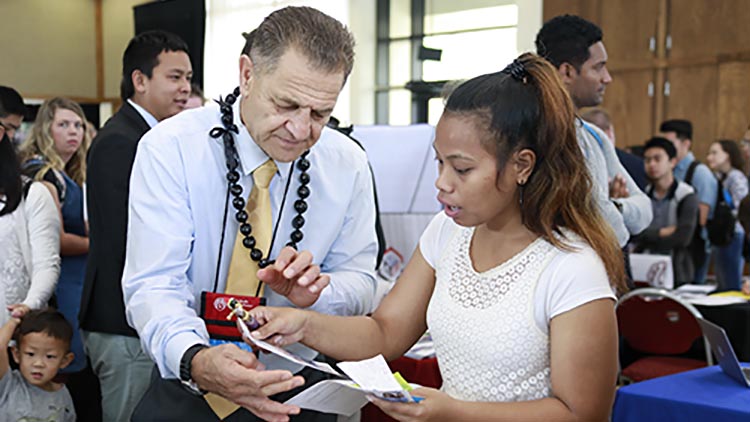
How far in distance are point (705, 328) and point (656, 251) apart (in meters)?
3.95

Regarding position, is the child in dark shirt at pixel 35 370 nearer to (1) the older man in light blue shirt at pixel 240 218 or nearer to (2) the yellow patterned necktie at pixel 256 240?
(1) the older man in light blue shirt at pixel 240 218

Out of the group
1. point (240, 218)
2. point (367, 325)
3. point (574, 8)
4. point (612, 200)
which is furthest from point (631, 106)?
point (240, 218)

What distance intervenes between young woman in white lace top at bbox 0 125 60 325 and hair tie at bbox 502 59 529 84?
2001 millimetres

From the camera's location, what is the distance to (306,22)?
1.59 m

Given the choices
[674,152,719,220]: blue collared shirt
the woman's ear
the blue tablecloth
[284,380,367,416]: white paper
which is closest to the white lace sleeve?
the woman's ear

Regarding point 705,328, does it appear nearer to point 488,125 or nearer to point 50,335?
point 488,125

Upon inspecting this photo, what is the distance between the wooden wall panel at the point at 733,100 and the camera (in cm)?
759

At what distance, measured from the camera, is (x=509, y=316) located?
60.5 inches

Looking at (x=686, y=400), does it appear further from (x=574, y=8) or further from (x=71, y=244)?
(x=574, y=8)

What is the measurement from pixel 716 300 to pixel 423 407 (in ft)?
10.0

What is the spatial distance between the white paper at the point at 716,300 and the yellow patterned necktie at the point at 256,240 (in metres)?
2.80

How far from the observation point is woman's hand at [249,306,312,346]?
1.57 meters

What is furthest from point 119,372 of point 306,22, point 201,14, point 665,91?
point 201,14

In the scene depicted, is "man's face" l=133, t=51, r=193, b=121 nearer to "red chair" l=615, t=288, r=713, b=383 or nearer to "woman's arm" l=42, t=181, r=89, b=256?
"woman's arm" l=42, t=181, r=89, b=256
